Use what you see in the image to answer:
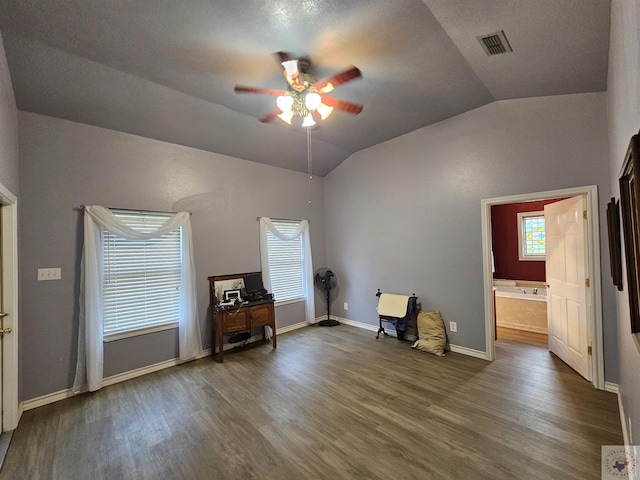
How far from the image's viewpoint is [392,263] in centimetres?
428

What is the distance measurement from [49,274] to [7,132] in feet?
4.38

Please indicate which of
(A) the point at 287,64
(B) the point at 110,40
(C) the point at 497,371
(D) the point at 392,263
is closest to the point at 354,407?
(C) the point at 497,371

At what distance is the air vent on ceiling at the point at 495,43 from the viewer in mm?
2021

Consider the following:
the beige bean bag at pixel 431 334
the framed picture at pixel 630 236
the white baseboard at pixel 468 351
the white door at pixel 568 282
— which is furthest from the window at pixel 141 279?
the white door at pixel 568 282

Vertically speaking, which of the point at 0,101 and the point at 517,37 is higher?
the point at 517,37

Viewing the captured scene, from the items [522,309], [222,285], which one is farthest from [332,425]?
[522,309]

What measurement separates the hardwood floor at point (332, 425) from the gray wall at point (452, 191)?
75 centimetres

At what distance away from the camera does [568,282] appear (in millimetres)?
3086

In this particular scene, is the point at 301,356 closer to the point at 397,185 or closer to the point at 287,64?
the point at 397,185

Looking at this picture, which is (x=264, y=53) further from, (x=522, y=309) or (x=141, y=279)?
(x=522, y=309)

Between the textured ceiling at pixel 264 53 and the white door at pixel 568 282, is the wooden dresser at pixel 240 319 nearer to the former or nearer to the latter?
the textured ceiling at pixel 264 53

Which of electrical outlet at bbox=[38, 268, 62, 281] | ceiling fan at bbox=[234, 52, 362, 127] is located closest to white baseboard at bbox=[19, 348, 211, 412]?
electrical outlet at bbox=[38, 268, 62, 281]

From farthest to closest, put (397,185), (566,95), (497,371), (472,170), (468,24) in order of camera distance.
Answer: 1. (397,185)
2. (472,170)
3. (497,371)
4. (566,95)
5. (468,24)

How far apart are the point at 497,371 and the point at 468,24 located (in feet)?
11.2
